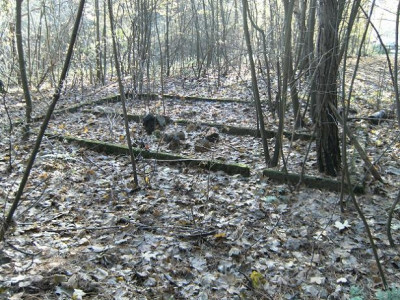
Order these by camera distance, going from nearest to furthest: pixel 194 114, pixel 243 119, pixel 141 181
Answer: pixel 141 181
pixel 243 119
pixel 194 114

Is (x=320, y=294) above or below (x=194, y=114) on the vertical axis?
below

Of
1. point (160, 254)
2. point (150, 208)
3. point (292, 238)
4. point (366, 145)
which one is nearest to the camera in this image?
point (160, 254)

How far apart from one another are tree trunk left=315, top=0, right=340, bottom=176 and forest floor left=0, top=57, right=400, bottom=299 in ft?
1.09

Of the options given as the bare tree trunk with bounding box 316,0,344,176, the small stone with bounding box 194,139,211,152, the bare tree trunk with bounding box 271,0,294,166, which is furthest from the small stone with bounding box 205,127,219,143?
the bare tree trunk with bounding box 316,0,344,176

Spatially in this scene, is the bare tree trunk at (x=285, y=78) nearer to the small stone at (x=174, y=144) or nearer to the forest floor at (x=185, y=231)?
the forest floor at (x=185, y=231)

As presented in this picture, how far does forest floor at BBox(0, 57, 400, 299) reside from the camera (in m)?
2.99

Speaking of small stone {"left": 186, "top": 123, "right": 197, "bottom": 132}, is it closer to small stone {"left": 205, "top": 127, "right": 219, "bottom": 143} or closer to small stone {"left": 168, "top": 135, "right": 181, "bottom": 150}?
small stone {"left": 205, "top": 127, "right": 219, "bottom": 143}

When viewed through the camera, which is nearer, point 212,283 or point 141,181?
point 212,283

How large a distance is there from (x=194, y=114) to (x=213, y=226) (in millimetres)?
4632

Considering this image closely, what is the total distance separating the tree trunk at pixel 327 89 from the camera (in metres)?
4.30

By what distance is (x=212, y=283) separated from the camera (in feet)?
10.1

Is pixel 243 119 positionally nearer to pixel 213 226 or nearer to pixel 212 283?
pixel 213 226

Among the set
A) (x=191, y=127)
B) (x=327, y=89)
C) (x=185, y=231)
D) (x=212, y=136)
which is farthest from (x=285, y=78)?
(x=191, y=127)

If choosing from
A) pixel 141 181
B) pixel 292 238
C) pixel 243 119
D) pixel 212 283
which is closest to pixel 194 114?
pixel 243 119
